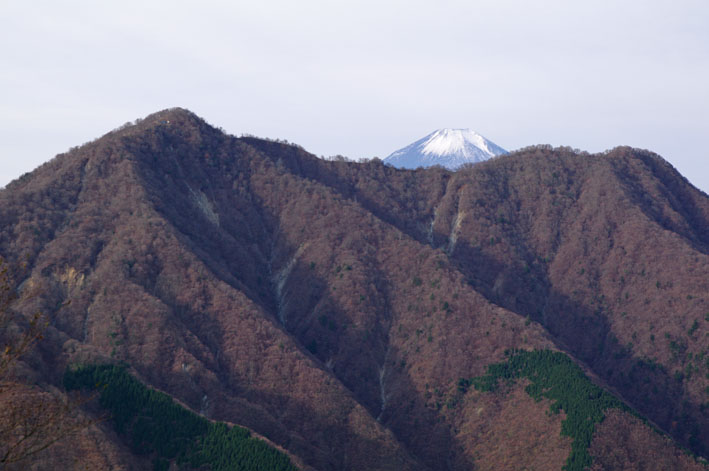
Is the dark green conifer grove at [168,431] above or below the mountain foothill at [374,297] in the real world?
below

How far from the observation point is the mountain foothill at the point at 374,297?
3846 inches

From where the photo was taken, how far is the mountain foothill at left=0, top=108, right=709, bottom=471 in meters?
97.7

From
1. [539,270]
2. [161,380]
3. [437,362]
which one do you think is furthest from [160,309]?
[539,270]

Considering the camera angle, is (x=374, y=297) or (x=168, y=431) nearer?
(x=168, y=431)

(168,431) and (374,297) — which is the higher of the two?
(374,297)

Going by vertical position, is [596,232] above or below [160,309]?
above

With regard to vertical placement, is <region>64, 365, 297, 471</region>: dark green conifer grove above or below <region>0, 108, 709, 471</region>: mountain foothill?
below

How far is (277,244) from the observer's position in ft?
469

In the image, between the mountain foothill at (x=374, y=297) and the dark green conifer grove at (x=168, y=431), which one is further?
the mountain foothill at (x=374, y=297)

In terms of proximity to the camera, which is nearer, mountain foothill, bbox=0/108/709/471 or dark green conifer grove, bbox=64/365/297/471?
dark green conifer grove, bbox=64/365/297/471

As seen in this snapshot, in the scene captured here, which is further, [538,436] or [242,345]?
[242,345]

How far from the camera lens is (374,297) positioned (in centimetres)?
12962

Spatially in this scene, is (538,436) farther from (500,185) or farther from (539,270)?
(500,185)

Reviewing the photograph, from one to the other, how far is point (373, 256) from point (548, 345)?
129ft
